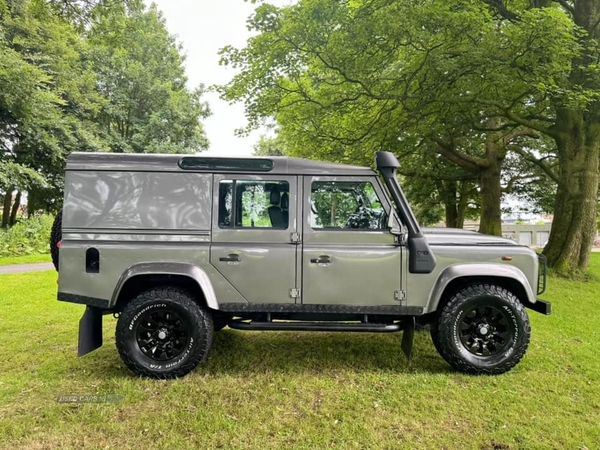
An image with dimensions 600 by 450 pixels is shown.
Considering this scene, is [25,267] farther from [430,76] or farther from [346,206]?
[430,76]

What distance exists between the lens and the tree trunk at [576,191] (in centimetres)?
905

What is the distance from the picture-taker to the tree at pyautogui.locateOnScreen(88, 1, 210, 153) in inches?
896

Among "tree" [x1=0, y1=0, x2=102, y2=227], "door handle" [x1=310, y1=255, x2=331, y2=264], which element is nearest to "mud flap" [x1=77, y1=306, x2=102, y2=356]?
"door handle" [x1=310, y1=255, x2=331, y2=264]

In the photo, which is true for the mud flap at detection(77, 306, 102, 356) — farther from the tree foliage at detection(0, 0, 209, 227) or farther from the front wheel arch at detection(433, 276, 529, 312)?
the tree foliage at detection(0, 0, 209, 227)

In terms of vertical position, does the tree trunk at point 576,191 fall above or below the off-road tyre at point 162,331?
above

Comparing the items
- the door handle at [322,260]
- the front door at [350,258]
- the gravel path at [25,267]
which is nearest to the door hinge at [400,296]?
the front door at [350,258]

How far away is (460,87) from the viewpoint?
789cm

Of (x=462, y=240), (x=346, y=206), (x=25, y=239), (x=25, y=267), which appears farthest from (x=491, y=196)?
(x=25, y=239)

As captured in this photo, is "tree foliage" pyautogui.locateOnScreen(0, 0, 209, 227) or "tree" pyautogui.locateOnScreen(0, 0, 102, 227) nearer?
"tree foliage" pyautogui.locateOnScreen(0, 0, 209, 227)

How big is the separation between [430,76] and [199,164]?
20.4 feet

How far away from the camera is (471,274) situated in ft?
11.6

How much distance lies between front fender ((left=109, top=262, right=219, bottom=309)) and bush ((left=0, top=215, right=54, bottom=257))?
42.4 feet

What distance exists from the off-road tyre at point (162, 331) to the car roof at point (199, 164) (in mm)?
1242

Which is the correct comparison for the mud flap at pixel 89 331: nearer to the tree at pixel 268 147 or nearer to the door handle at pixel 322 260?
the door handle at pixel 322 260
